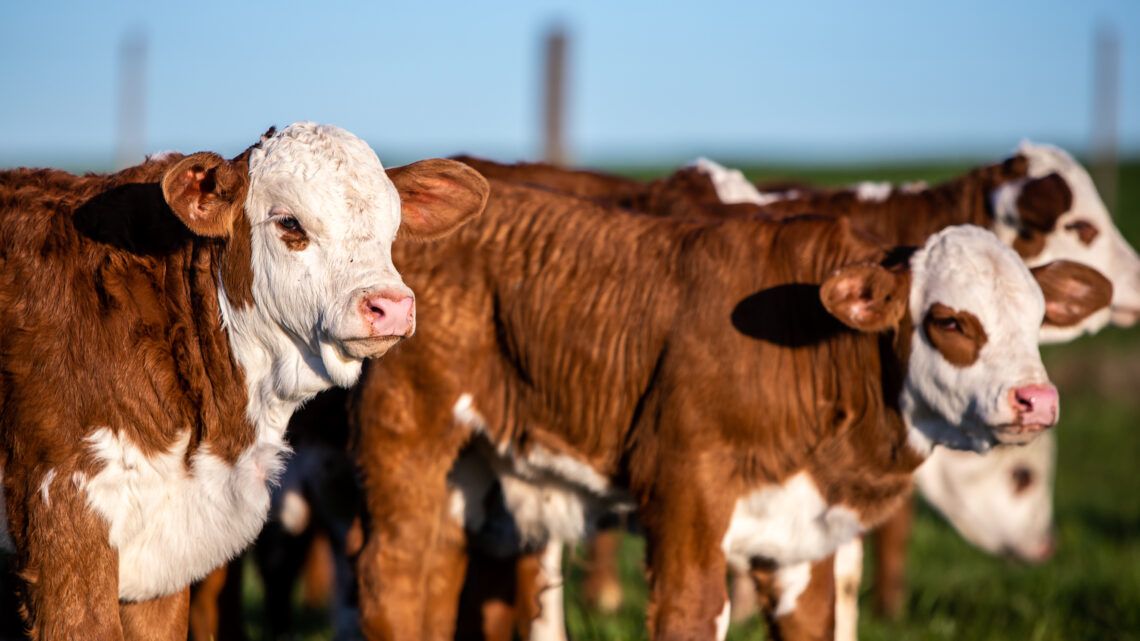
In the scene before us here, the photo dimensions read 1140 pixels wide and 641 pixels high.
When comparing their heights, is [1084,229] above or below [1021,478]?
above

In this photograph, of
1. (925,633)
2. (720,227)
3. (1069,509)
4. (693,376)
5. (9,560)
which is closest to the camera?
(9,560)

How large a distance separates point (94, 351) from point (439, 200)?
1.26 metres

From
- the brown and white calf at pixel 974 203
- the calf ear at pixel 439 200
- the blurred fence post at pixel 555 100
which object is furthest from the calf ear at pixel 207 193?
the blurred fence post at pixel 555 100

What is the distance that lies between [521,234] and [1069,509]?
930 centimetres

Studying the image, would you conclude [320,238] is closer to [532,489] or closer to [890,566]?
[532,489]

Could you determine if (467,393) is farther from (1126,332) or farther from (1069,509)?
(1126,332)

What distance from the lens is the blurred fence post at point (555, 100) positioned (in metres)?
12.3

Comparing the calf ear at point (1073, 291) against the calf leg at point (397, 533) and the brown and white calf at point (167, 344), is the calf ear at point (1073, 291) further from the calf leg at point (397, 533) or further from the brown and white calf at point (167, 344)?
the brown and white calf at point (167, 344)

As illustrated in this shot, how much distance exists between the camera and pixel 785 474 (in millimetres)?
5102

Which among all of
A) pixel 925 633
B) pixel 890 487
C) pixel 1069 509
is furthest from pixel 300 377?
pixel 1069 509

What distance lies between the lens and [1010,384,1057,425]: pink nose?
4602 mm

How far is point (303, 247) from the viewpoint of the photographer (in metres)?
3.90

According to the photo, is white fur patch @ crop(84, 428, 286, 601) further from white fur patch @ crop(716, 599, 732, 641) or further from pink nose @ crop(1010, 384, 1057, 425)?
pink nose @ crop(1010, 384, 1057, 425)

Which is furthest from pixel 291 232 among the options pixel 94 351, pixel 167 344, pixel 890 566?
pixel 890 566
